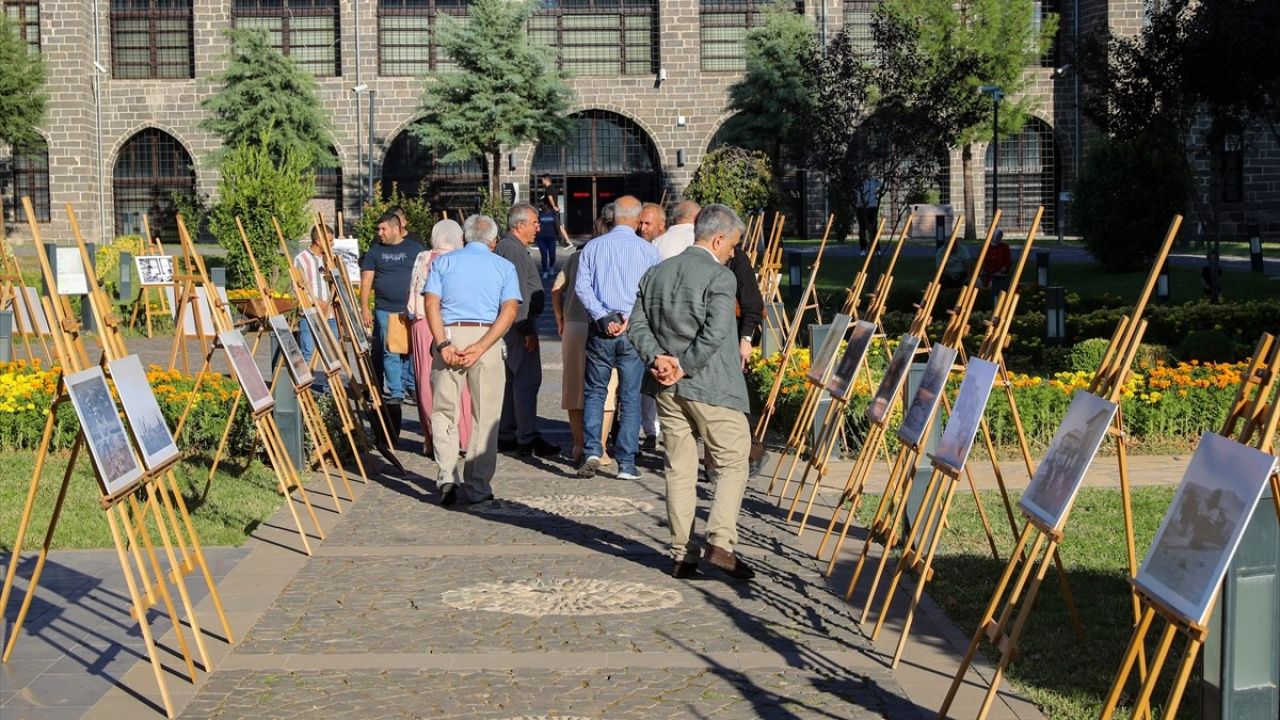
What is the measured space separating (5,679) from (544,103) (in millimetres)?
41696

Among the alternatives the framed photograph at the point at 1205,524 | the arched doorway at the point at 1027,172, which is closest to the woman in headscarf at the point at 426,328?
the framed photograph at the point at 1205,524

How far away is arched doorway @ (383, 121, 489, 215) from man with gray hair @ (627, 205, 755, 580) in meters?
43.2

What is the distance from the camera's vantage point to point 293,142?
144 feet

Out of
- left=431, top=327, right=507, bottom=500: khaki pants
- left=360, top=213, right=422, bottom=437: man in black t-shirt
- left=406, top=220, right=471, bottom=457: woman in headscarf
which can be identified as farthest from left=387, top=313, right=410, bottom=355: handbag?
left=431, top=327, right=507, bottom=500: khaki pants

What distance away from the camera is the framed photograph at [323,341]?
35.7ft

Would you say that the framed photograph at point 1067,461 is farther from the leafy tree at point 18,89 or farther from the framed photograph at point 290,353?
the leafy tree at point 18,89

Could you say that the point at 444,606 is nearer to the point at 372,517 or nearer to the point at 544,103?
the point at 372,517

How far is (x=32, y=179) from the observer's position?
5003 cm

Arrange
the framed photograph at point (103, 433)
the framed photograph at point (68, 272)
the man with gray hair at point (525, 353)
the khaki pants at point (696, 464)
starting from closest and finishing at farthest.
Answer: the framed photograph at point (103, 433)
the khaki pants at point (696, 464)
the man with gray hair at point (525, 353)
the framed photograph at point (68, 272)

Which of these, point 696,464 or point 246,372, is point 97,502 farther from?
point 696,464

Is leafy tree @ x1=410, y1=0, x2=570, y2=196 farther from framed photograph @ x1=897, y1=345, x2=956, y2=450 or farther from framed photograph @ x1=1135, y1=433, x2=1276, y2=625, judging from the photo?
framed photograph @ x1=1135, y1=433, x2=1276, y2=625

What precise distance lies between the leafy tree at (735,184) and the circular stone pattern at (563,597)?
25.4 metres

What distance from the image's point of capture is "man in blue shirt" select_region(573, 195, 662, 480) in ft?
36.9

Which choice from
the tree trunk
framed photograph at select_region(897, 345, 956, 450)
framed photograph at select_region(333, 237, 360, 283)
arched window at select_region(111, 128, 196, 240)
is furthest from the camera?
arched window at select_region(111, 128, 196, 240)
